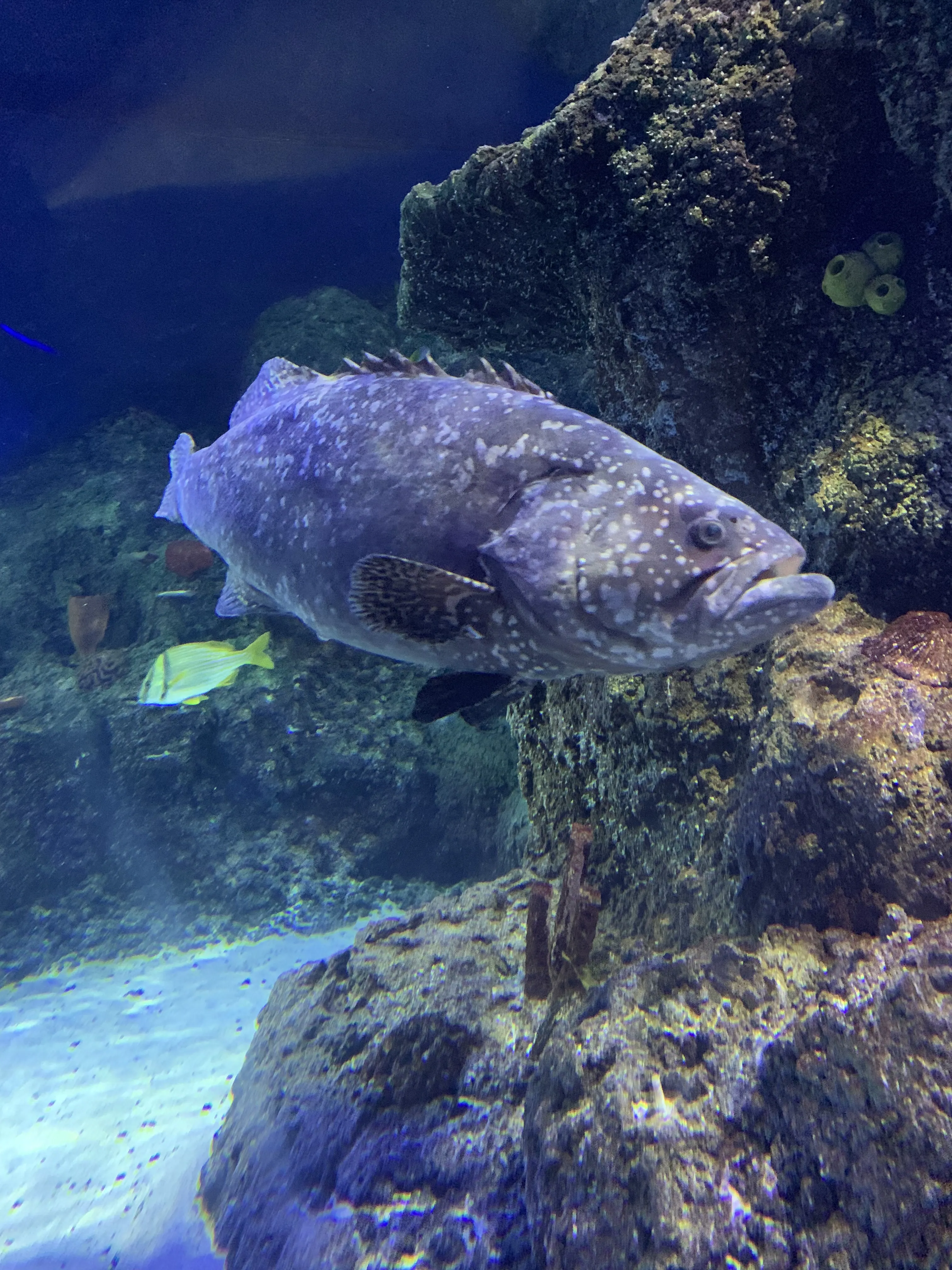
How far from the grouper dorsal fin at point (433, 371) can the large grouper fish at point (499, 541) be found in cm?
1

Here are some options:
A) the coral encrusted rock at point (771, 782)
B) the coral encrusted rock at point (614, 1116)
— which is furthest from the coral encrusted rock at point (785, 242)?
the coral encrusted rock at point (614, 1116)

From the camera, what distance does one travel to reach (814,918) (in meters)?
2.32

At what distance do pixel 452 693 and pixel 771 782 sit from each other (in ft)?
4.66

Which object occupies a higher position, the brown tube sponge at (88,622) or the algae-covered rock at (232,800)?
the brown tube sponge at (88,622)

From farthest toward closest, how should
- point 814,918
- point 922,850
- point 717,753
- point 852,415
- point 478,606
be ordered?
point 717,753, point 852,415, point 478,606, point 814,918, point 922,850

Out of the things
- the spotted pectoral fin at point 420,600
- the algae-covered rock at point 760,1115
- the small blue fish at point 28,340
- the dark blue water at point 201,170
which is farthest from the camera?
the small blue fish at point 28,340

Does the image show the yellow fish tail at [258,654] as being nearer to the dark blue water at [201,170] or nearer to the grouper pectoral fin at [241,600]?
the grouper pectoral fin at [241,600]

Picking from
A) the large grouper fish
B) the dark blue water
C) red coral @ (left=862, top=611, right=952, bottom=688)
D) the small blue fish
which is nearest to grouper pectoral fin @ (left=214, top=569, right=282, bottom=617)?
the large grouper fish

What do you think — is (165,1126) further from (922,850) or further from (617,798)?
(922,850)

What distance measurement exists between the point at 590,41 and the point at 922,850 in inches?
461

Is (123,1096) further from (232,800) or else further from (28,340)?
(28,340)

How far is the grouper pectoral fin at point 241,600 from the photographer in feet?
13.7

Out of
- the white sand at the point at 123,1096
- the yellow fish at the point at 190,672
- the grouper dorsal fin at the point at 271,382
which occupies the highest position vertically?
the grouper dorsal fin at the point at 271,382

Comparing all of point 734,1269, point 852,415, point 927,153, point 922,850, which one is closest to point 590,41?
point 927,153
